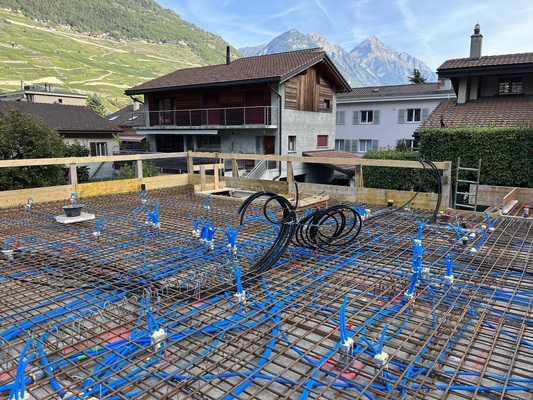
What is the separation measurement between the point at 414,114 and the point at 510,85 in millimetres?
9224

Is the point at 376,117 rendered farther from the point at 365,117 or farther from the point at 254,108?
the point at 254,108

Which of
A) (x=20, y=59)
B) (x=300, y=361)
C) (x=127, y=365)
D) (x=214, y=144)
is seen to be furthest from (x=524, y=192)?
(x=20, y=59)

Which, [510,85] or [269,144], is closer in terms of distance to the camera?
[510,85]

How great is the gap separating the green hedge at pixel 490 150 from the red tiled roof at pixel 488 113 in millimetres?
1267

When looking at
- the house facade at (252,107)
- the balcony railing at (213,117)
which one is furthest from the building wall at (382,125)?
the balcony railing at (213,117)

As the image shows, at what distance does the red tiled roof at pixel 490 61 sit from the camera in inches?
575

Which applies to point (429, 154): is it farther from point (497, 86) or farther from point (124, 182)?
point (124, 182)

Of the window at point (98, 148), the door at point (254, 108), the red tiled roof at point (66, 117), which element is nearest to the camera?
the door at point (254, 108)

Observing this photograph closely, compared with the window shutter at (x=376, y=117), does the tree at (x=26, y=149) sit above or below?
below

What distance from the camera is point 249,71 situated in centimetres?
2036

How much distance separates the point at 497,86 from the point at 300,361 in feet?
54.3

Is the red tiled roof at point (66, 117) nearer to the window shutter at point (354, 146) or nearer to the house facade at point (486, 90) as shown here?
the window shutter at point (354, 146)

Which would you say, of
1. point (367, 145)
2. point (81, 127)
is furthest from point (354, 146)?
point (81, 127)

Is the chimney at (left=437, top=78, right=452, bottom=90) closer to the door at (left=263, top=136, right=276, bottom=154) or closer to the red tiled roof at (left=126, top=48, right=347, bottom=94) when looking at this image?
the red tiled roof at (left=126, top=48, right=347, bottom=94)
